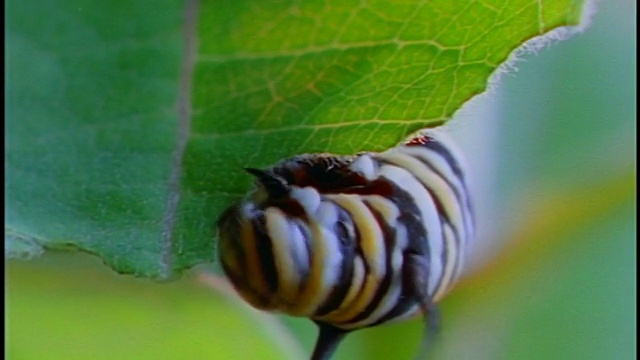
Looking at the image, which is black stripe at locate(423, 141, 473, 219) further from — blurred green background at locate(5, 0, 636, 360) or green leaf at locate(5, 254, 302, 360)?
green leaf at locate(5, 254, 302, 360)

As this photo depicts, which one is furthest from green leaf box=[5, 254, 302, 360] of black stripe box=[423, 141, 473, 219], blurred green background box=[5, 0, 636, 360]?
black stripe box=[423, 141, 473, 219]

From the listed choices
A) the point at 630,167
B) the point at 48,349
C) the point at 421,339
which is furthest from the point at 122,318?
the point at 630,167

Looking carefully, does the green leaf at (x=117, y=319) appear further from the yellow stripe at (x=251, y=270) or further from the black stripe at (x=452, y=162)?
the black stripe at (x=452, y=162)

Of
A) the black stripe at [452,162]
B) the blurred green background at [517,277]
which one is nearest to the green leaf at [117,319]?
the blurred green background at [517,277]

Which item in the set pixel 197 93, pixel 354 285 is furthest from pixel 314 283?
pixel 197 93

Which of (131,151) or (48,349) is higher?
(131,151)

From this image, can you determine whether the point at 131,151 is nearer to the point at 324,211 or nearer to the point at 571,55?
the point at 324,211

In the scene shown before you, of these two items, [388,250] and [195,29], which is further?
[388,250]
